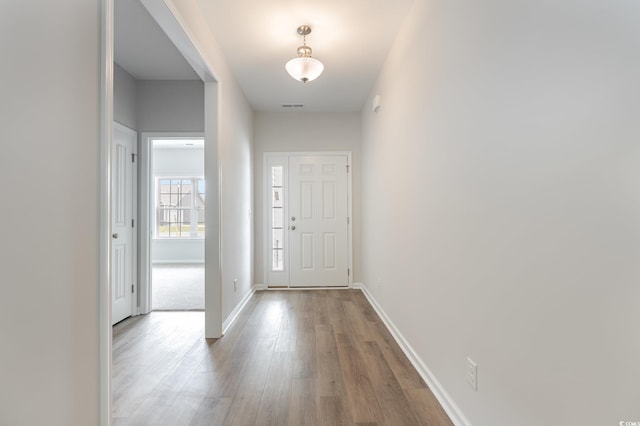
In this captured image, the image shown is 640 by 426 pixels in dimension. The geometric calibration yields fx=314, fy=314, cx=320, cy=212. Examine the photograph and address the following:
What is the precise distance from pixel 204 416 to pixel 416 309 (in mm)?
1581

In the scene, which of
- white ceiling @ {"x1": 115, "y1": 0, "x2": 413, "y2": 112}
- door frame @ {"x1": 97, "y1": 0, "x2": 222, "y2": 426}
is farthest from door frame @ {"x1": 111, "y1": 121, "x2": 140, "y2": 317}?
door frame @ {"x1": 97, "y1": 0, "x2": 222, "y2": 426}

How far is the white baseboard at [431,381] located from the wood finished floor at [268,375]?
0.14ft

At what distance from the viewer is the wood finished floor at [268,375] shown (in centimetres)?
179

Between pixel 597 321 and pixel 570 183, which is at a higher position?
pixel 570 183

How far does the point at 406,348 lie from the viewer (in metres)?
2.58

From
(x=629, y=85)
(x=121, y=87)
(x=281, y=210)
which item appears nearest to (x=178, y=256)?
(x=281, y=210)

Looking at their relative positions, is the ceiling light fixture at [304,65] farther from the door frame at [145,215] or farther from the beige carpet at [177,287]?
the beige carpet at [177,287]

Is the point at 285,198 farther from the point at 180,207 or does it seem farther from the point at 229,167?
the point at 180,207

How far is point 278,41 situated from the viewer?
294 centimetres

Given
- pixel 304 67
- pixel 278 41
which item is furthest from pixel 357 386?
pixel 278 41

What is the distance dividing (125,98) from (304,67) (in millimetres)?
2232
